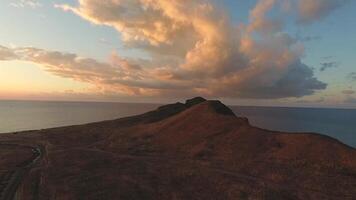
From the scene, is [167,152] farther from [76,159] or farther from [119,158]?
[76,159]

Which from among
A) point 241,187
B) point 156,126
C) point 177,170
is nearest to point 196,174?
point 177,170

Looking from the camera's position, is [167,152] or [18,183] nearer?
[18,183]

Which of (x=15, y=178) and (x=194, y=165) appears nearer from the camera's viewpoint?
(x=15, y=178)

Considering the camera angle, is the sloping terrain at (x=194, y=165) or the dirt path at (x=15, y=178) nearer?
the dirt path at (x=15, y=178)

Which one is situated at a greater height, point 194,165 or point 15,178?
point 194,165

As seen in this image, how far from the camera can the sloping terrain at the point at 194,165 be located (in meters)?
37.4

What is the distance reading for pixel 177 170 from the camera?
45.2 meters

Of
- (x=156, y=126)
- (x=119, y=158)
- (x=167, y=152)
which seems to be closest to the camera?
(x=119, y=158)

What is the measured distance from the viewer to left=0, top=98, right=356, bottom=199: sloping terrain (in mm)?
37366

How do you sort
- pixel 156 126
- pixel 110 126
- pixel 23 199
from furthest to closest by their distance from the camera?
pixel 110 126
pixel 156 126
pixel 23 199

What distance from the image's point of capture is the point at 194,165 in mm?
48250

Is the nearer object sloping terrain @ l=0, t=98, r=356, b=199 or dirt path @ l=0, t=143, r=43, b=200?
dirt path @ l=0, t=143, r=43, b=200

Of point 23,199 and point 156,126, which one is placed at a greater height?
point 156,126

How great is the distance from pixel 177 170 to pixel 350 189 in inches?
828
